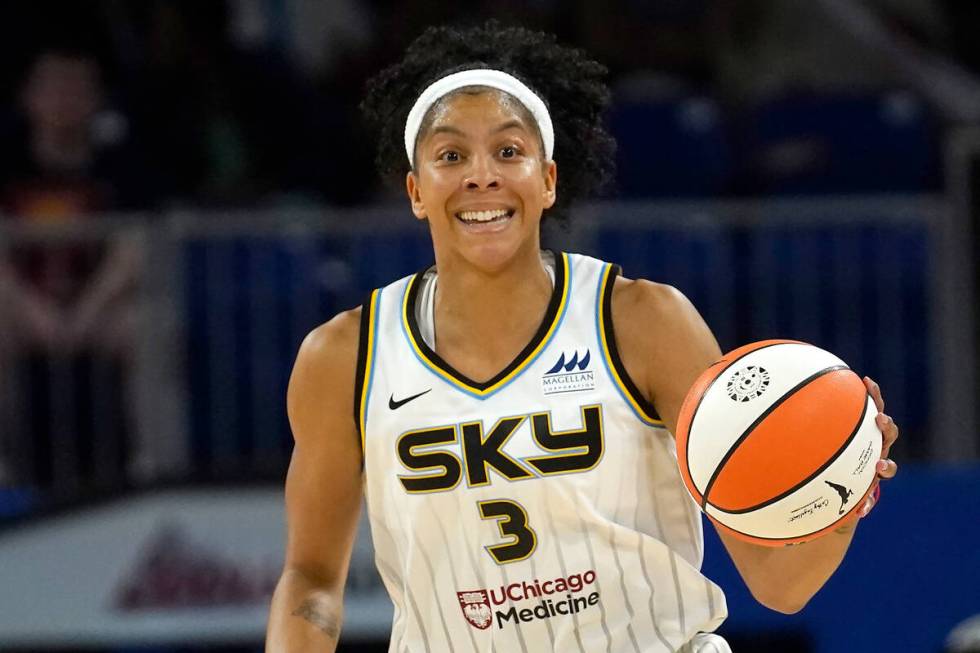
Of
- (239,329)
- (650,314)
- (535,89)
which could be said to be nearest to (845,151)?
(239,329)

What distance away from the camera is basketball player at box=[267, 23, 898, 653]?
12.0ft

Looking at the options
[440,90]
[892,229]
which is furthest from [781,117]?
[440,90]

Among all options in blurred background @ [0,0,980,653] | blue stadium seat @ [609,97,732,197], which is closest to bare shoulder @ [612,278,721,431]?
blurred background @ [0,0,980,653]

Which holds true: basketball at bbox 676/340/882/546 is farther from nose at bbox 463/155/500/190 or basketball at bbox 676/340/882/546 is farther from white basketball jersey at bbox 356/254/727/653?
nose at bbox 463/155/500/190

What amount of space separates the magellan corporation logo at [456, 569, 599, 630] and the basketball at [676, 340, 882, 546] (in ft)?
1.12

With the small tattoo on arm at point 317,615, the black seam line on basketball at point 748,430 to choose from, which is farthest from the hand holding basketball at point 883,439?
the small tattoo on arm at point 317,615

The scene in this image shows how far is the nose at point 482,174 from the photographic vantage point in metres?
3.67

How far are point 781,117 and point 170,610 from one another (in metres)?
3.91

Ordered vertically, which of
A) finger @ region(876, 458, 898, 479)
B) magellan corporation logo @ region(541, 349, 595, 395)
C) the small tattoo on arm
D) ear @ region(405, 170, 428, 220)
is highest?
ear @ region(405, 170, 428, 220)

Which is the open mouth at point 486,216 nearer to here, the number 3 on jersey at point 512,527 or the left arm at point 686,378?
the left arm at point 686,378

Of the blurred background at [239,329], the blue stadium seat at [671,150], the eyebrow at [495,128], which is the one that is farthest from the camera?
the blue stadium seat at [671,150]

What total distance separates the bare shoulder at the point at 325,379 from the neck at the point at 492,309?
21cm

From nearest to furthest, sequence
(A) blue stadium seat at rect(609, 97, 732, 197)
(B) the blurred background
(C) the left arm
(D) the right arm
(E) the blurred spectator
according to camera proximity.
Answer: (C) the left arm → (D) the right arm → (B) the blurred background → (E) the blurred spectator → (A) blue stadium seat at rect(609, 97, 732, 197)

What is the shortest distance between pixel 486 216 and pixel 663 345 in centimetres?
47
